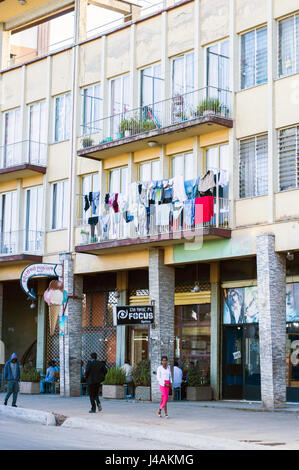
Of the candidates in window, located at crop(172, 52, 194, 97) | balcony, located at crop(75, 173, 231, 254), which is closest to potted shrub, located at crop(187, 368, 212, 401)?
balcony, located at crop(75, 173, 231, 254)

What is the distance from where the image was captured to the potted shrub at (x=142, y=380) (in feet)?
94.6

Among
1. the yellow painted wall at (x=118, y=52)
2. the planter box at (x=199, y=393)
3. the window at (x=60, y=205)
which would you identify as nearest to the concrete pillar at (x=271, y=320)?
the planter box at (x=199, y=393)

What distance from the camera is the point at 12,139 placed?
119 feet

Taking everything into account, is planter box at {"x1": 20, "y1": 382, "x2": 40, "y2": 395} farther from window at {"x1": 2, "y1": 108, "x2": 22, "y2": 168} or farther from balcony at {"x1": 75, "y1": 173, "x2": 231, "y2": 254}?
window at {"x1": 2, "y1": 108, "x2": 22, "y2": 168}

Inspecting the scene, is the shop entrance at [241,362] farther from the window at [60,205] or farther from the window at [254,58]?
the window at [60,205]

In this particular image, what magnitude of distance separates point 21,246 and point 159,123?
8634 mm

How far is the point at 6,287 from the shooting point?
40.8 meters

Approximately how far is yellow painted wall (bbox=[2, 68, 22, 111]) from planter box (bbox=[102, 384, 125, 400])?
12.9 metres

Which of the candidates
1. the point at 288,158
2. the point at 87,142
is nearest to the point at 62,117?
the point at 87,142

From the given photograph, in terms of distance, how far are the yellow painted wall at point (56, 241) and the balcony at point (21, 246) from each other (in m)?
0.35

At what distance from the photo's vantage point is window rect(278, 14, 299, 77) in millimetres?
25531

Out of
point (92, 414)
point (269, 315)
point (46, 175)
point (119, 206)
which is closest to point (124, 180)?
point (119, 206)

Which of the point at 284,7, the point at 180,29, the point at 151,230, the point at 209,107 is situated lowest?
the point at 151,230

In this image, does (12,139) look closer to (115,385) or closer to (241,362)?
(115,385)
